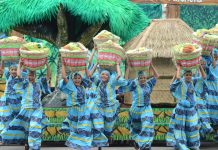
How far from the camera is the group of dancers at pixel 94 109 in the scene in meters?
10.4

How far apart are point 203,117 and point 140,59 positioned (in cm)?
155

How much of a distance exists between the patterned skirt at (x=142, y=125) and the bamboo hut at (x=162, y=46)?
1261mm

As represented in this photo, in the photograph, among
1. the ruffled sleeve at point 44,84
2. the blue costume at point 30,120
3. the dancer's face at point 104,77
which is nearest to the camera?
the blue costume at point 30,120

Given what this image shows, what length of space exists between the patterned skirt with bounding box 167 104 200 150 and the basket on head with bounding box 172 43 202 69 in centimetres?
68

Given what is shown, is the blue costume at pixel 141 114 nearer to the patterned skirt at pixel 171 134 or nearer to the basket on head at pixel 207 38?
the patterned skirt at pixel 171 134

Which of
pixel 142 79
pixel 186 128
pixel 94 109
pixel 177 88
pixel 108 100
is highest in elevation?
pixel 142 79

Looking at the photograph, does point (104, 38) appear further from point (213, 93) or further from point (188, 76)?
point (213, 93)

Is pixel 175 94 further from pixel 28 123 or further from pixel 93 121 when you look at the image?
pixel 28 123

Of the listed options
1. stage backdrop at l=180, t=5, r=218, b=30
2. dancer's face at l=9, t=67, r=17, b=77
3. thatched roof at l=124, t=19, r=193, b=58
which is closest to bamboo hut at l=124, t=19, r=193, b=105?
thatched roof at l=124, t=19, r=193, b=58

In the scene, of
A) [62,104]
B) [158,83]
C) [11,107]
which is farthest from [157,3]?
[11,107]

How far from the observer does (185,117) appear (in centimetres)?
1063

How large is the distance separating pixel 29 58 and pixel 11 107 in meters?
1.10

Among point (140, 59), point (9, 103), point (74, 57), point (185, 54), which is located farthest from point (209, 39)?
point (9, 103)

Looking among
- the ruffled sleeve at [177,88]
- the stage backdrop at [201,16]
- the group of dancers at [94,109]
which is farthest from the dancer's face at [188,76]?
the stage backdrop at [201,16]
